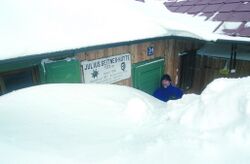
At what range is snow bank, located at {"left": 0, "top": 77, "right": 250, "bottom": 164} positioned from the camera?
1.89 meters

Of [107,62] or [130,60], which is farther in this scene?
[130,60]

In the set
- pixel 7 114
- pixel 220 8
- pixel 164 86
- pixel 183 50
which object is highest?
pixel 220 8

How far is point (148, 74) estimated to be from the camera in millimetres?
6027

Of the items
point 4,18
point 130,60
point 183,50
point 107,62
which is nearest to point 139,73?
point 130,60

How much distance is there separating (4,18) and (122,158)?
273 centimetres

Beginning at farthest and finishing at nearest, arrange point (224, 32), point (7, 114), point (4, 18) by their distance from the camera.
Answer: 1. point (224, 32)
2. point (4, 18)
3. point (7, 114)

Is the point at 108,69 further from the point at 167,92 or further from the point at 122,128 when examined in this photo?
the point at 122,128

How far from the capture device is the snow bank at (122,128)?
1.89 m

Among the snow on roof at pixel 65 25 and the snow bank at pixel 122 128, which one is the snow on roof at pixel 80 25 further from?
the snow bank at pixel 122 128

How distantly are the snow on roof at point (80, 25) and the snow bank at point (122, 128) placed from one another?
73 centimetres

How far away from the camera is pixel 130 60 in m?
5.36

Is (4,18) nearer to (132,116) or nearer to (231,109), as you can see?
(132,116)

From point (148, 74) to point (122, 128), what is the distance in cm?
371

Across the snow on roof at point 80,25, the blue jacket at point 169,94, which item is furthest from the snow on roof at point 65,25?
the blue jacket at point 169,94
